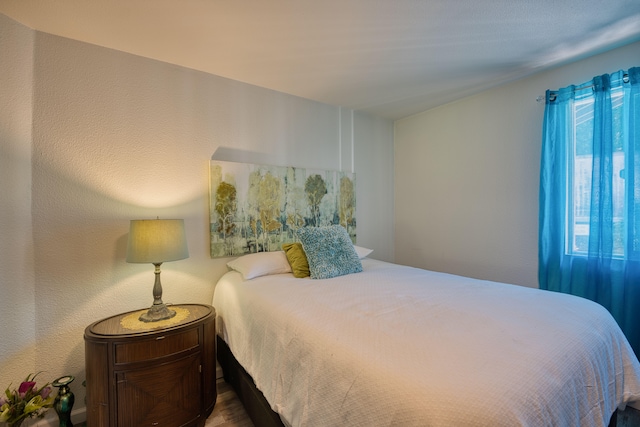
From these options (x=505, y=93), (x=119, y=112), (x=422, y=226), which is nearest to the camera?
(x=119, y=112)

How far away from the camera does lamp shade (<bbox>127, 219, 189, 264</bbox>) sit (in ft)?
5.46

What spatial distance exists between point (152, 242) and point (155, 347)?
58 cm

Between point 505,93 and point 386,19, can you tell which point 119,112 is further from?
point 505,93

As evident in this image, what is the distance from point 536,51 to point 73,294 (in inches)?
140

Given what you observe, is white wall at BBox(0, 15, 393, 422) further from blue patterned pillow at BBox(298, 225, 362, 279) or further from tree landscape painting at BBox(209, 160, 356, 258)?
blue patterned pillow at BBox(298, 225, 362, 279)

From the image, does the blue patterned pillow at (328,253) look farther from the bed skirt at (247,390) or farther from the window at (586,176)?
the window at (586,176)

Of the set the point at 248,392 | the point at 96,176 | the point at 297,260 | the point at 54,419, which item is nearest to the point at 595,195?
the point at 297,260

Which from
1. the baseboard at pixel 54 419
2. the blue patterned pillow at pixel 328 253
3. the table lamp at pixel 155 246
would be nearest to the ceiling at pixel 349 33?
the table lamp at pixel 155 246

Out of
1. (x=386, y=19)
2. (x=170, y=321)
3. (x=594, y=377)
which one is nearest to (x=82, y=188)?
(x=170, y=321)

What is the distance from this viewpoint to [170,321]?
5.55 ft

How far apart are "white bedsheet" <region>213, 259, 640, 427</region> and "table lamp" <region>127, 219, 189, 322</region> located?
50 centimetres

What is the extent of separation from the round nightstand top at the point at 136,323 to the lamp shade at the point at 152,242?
36 cm

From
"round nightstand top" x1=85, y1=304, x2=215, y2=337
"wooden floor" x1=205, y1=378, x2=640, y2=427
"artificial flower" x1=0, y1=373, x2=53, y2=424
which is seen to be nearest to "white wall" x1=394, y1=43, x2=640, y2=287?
"wooden floor" x1=205, y1=378, x2=640, y2=427

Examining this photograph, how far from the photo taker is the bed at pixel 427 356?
0.81 metres
